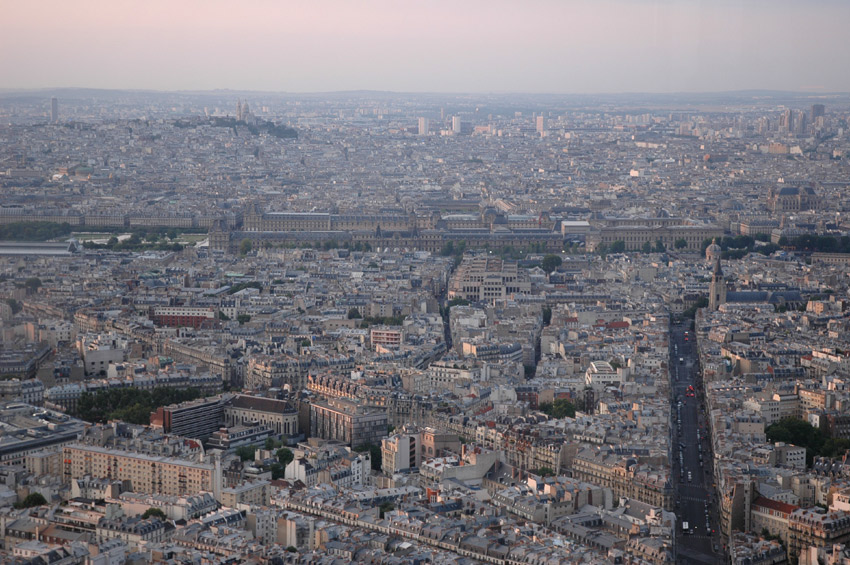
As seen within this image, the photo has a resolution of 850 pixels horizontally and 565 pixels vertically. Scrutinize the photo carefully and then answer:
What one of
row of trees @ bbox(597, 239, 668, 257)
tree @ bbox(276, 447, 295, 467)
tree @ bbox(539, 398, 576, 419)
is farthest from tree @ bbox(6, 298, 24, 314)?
row of trees @ bbox(597, 239, 668, 257)

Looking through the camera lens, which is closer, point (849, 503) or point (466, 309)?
point (849, 503)

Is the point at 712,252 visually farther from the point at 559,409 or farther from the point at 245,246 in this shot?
the point at 559,409

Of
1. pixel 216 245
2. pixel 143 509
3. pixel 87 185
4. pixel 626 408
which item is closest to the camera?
pixel 143 509

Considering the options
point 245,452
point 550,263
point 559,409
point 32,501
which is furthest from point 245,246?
point 32,501

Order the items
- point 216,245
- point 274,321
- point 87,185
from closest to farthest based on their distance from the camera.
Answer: point 274,321 < point 216,245 < point 87,185

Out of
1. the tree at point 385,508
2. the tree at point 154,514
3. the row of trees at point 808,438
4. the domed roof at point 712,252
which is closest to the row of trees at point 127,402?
the tree at point 154,514

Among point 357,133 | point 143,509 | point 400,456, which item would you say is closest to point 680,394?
point 400,456

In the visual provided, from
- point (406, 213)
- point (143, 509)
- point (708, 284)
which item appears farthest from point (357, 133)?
point (143, 509)

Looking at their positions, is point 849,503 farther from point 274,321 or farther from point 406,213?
point 406,213

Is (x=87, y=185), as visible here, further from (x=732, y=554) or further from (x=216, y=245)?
(x=732, y=554)
